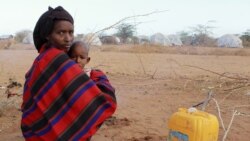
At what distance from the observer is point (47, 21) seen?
190cm

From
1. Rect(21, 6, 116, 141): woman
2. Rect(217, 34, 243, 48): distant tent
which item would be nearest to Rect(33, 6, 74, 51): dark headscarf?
Rect(21, 6, 116, 141): woman

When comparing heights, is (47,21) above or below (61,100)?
above

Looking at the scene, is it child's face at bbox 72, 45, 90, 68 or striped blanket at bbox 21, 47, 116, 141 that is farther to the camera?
child's face at bbox 72, 45, 90, 68

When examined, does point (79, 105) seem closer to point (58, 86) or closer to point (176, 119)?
point (58, 86)

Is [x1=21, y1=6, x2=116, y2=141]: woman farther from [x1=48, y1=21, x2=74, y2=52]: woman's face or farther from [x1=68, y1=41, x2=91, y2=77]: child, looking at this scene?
[x1=68, y1=41, x2=91, y2=77]: child

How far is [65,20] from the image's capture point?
192cm

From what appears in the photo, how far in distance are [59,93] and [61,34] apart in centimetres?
30

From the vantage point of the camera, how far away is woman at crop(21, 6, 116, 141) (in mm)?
1840

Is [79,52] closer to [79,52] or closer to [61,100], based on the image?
[79,52]

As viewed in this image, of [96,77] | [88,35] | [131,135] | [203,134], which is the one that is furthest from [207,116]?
[88,35]

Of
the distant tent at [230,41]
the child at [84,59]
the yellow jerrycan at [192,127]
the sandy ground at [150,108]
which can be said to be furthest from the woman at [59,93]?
the distant tent at [230,41]

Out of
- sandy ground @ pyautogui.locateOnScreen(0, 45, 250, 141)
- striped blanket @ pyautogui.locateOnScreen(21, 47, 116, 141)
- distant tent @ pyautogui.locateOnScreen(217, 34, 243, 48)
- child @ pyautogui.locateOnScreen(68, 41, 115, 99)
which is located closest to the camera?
striped blanket @ pyautogui.locateOnScreen(21, 47, 116, 141)

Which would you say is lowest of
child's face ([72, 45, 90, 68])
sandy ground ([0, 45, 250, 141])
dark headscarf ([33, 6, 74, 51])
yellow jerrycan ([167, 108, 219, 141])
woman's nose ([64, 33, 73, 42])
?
sandy ground ([0, 45, 250, 141])

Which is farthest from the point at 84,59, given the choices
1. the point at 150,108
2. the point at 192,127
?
the point at 150,108
